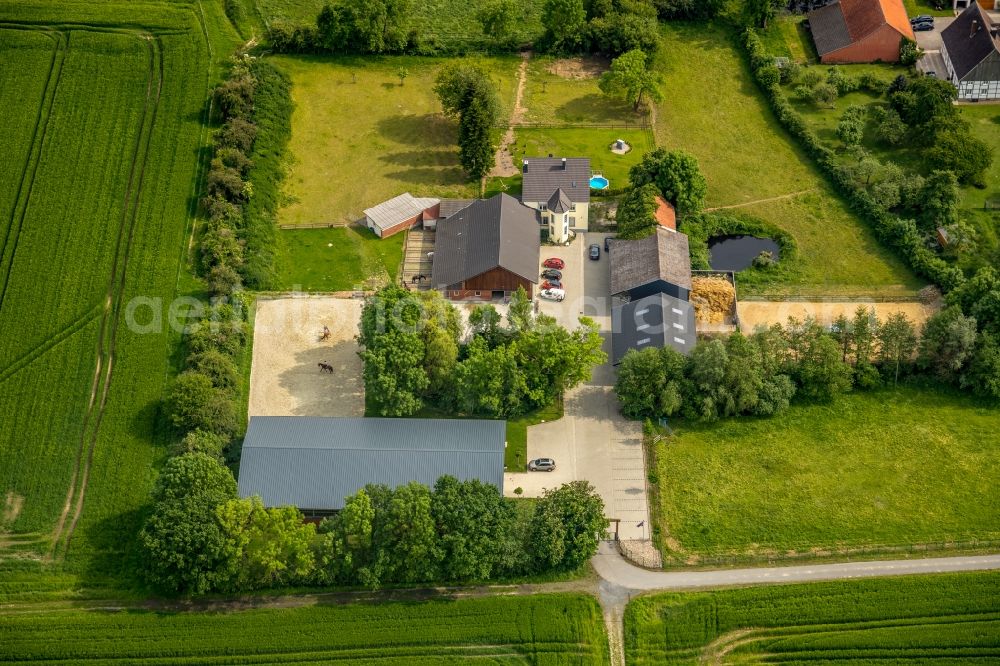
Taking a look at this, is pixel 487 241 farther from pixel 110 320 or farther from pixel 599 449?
pixel 110 320

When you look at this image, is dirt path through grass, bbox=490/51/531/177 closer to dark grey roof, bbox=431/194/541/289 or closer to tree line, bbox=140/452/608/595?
dark grey roof, bbox=431/194/541/289

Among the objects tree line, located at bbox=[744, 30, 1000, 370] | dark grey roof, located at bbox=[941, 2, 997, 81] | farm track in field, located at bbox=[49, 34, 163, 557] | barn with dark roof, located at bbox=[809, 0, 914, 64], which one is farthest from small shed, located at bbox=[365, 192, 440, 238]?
dark grey roof, located at bbox=[941, 2, 997, 81]

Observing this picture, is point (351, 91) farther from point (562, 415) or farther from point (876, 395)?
point (876, 395)

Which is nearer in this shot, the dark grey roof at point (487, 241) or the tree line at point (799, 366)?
the tree line at point (799, 366)

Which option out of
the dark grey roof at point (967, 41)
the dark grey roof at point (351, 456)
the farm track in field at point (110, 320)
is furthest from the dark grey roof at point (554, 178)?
the dark grey roof at point (967, 41)

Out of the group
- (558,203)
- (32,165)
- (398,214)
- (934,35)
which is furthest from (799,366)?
(32,165)

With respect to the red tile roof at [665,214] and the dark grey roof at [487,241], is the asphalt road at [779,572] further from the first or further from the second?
the red tile roof at [665,214]
